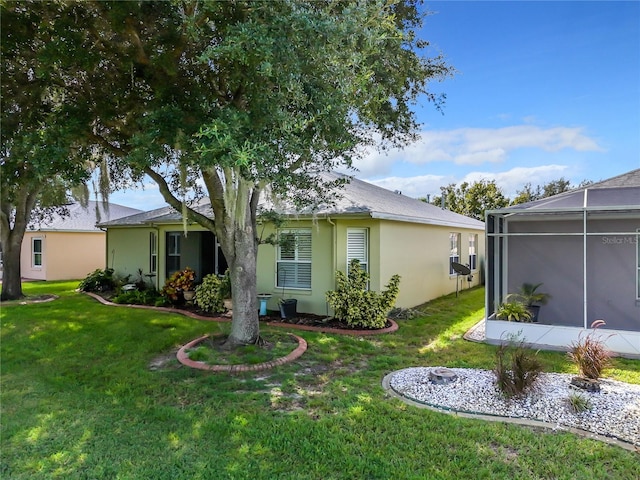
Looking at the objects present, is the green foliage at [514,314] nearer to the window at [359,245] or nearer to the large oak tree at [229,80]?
the window at [359,245]

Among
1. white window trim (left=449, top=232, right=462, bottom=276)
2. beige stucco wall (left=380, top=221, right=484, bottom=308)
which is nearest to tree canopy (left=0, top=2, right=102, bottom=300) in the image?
beige stucco wall (left=380, top=221, right=484, bottom=308)

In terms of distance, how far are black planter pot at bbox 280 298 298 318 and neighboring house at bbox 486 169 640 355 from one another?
4416 mm

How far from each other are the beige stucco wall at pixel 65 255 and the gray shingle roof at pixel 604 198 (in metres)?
19.9

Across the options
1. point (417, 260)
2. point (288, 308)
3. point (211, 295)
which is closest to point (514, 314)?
point (417, 260)

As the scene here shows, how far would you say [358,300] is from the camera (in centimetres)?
895

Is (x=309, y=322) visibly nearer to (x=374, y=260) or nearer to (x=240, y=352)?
(x=374, y=260)

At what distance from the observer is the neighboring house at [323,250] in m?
9.77

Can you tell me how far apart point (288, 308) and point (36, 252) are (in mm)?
16821

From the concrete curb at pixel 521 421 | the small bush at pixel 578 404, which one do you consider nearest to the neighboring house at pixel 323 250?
the concrete curb at pixel 521 421

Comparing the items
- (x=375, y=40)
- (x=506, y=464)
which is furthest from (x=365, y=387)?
(x=375, y=40)

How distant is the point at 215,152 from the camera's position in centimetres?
445

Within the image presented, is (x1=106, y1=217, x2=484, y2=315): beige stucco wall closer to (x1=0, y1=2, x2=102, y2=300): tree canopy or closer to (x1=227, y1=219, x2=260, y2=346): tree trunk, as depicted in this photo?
(x1=227, y1=219, x2=260, y2=346): tree trunk

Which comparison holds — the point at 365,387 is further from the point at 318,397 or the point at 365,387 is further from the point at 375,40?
the point at 375,40

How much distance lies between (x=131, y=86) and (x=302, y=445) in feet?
18.1
